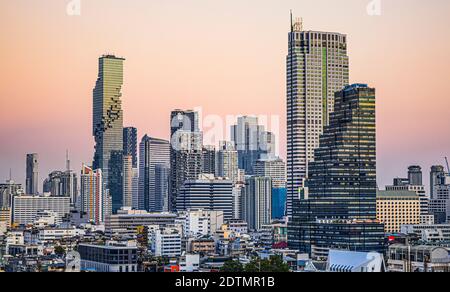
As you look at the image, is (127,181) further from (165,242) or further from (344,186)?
(344,186)

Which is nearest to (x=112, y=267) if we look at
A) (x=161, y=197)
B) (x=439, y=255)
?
(x=439, y=255)

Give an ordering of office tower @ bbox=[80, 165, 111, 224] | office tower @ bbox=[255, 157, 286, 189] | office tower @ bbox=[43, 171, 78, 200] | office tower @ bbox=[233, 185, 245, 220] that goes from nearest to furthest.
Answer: office tower @ bbox=[255, 157, 286, 189]
office tower @ bbox=[43, 171, 78, 200]
office tower @ bbox=[233, 185, 245, 220]
office tower @ bbox=[80, 165, 111, 224]

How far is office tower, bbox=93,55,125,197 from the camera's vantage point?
1452 centimetres

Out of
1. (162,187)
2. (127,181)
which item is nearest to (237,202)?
(162,187)

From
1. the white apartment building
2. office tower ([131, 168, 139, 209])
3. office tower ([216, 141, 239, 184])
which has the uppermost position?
office tower ([216, 141, 239, 184])

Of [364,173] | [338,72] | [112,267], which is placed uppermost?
[338,72]

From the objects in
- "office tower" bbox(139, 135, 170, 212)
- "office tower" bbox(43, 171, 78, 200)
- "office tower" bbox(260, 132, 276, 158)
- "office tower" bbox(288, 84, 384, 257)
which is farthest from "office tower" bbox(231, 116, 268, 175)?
"office tower" bbox(139, 135, 170, 212)

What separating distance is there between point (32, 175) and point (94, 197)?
24.4ft

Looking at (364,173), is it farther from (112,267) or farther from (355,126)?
(112,267)

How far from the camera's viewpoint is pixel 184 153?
21.3 meters

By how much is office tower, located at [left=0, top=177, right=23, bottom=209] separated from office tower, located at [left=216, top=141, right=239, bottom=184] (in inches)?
146

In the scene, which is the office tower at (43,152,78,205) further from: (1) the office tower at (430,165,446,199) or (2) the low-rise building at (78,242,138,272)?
(1) the office tower at (430,165,446,199)

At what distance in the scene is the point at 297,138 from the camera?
21.4 meters

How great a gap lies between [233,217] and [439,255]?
12.3 metres
